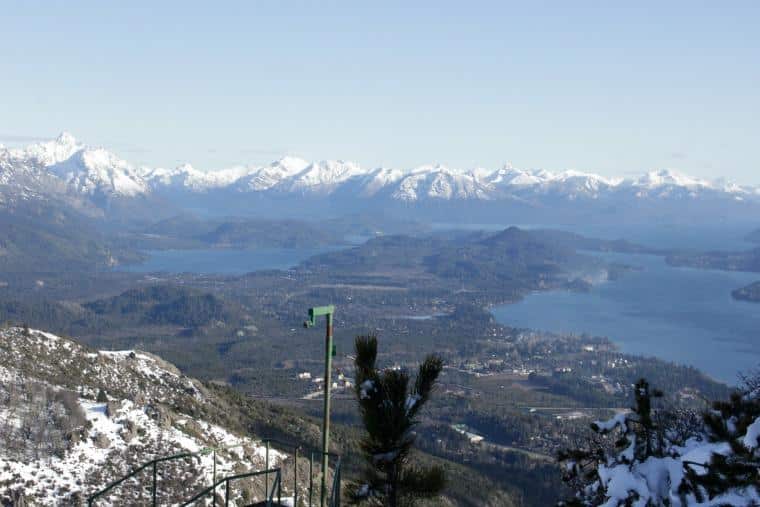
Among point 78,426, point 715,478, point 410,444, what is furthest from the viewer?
point 78,426

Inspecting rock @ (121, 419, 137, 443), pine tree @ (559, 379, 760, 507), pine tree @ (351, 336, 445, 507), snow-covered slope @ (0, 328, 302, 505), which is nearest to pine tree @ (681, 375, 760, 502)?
pine tree @ (559, 379, 760, 507)

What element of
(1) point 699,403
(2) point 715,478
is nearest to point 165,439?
(2) point 715,478

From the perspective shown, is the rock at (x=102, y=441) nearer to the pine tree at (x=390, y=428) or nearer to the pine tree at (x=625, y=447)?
the pine tree at (x=390, y=428)

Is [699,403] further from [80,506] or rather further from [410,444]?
[410,444]

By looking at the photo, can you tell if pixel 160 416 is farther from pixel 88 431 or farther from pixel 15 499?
pixel 15 499

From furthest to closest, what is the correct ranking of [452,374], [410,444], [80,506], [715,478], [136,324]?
[136,324]
[452,374]
[80,506]
[410,444]
[715,478]

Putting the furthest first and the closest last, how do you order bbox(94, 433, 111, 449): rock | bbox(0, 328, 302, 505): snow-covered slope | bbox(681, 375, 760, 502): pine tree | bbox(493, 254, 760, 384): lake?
bbox(493, 254, 760, 384): lake, bbox(94, 433, 111, 449): rock, bbox(0, 328, 302, 505): snow-covered slope, bbox(681, 375, 760, 502): pine tree

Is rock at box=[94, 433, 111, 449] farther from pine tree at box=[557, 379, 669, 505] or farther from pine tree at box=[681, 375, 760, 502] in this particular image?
pine tree at box=[681, 375, 760, 502]
